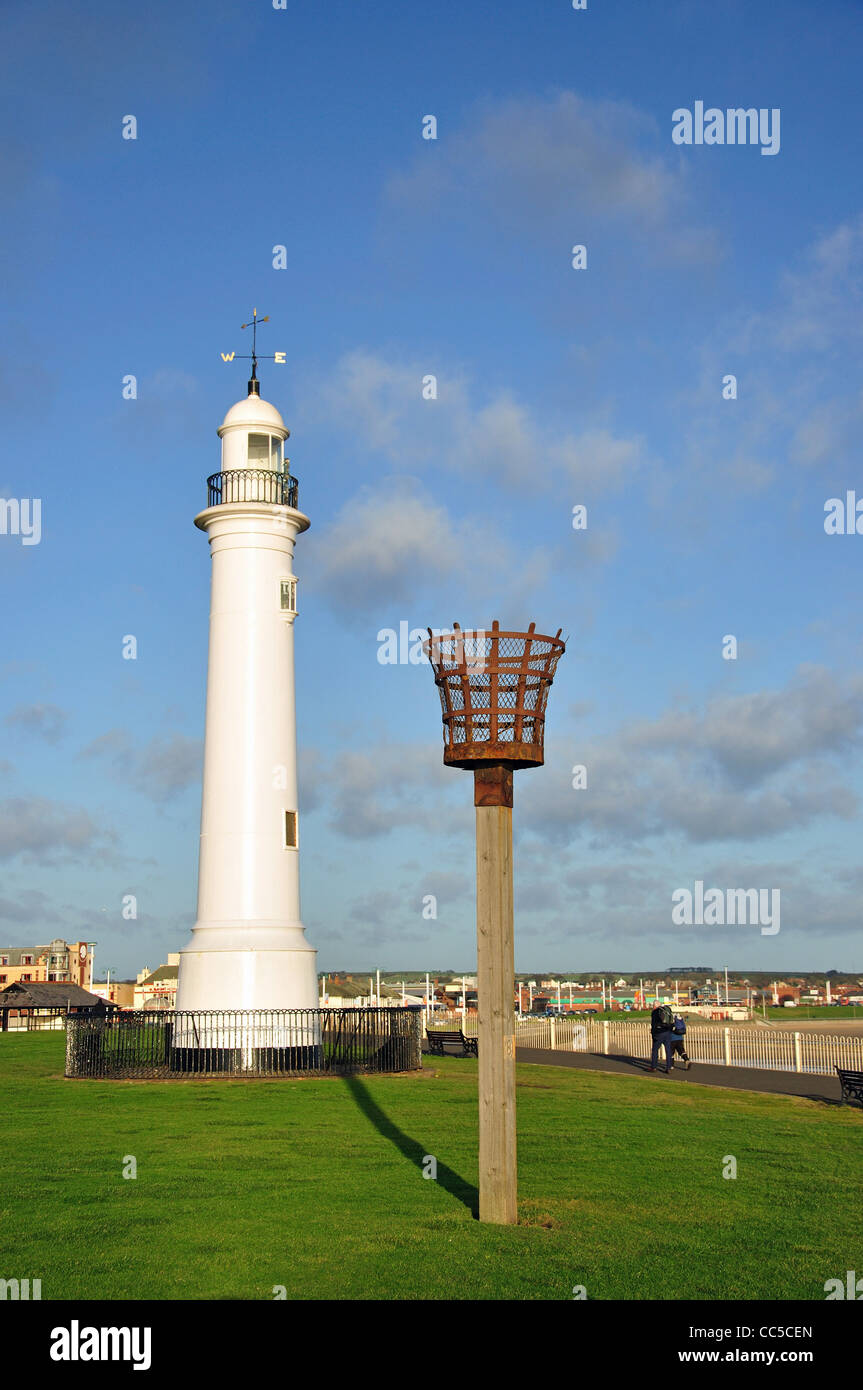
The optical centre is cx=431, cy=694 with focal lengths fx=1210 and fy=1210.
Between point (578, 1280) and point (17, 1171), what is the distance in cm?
734

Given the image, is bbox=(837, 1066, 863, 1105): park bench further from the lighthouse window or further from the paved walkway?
the lighthouse window

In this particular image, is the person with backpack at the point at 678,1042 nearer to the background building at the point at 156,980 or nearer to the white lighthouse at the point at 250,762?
the white lighthouse at the point at 250,762

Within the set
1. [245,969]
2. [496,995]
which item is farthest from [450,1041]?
[496,995]

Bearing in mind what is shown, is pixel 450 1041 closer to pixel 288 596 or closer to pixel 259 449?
pixel 288 596

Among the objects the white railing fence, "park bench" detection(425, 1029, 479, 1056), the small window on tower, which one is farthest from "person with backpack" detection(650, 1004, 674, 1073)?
the small window on tower

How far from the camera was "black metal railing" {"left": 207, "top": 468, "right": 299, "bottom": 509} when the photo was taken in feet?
88.4

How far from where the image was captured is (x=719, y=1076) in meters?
26.2

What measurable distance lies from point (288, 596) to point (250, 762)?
12.6 ft

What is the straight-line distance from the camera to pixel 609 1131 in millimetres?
16438

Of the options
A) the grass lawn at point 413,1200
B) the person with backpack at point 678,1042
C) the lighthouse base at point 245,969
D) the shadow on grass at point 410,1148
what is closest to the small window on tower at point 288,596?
the lighthouse base at point 245,969

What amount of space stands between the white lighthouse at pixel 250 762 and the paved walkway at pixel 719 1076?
294 inches

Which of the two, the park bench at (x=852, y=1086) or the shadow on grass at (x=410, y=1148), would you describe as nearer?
the shadow on grass at (x=410, y=1148)

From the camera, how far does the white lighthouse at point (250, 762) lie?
2519 cm
